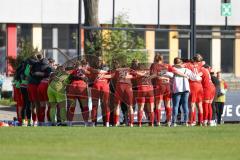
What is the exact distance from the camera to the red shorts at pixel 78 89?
2759cm

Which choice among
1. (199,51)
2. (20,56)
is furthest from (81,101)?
(199,51)

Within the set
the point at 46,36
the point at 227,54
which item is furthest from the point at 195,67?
the point at 227,54

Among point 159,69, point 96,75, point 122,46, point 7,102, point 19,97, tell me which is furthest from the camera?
point 7,102

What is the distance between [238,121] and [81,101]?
745 centimetres

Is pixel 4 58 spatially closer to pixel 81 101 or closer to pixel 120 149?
pixel 81 101

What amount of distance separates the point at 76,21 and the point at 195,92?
26408 mm

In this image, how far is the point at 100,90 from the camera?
2769 cm

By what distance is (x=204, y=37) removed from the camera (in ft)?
176

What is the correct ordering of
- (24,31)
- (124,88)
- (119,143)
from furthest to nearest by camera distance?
(24,31), (124,88), (119,143)

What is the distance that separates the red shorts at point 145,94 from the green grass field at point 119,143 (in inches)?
104

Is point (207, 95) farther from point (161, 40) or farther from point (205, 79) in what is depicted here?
point (161, 40)

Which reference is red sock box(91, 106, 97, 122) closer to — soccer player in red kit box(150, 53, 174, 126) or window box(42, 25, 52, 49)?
soccer player in red kit box(150, 53, 174, 126)

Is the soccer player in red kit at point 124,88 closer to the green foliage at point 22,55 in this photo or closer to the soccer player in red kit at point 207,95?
the soccer player in red kit at point 207,95

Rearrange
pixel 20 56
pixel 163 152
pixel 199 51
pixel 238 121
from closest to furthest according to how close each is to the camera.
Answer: pixel 163 152 → pixel 238 121 → pixel 20 56 → pixel 199 51
